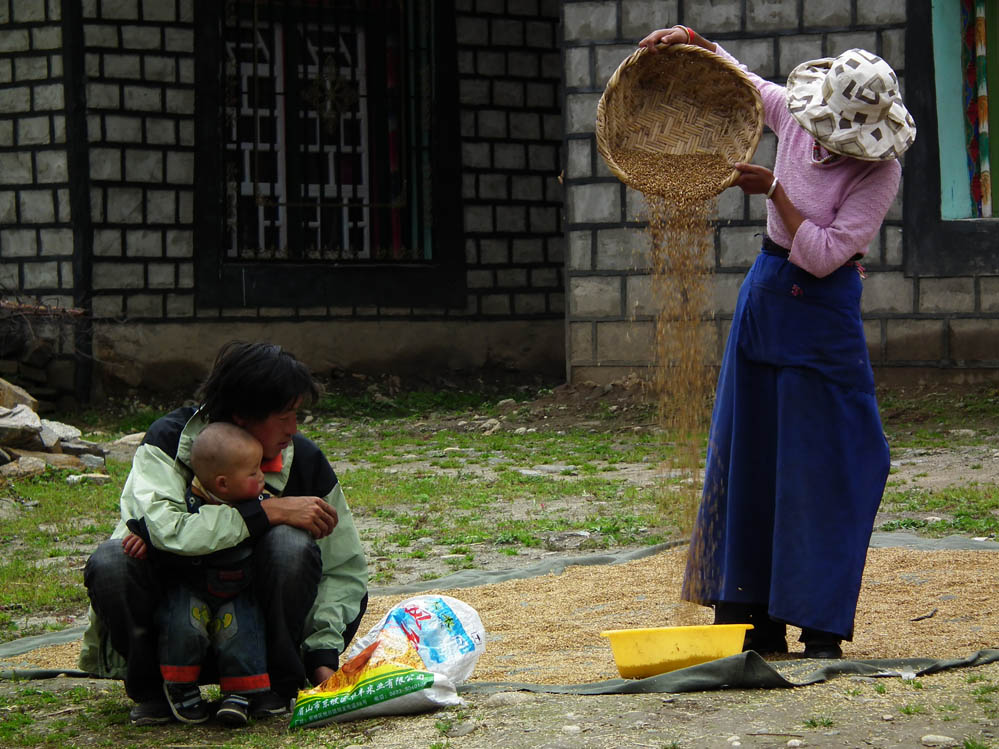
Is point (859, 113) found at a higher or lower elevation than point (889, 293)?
higher

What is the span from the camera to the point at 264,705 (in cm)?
312

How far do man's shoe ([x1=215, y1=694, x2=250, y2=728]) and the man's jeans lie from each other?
0.12 m

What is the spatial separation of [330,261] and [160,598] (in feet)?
29.1

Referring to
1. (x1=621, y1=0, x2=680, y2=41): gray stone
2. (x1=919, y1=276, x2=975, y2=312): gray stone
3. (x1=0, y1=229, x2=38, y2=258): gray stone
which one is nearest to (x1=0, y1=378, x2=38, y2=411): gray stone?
(x1=0, y1=229, x2=38, y2=258): gray stone

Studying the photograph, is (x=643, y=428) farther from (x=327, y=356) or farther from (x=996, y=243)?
(x=327, y=356)

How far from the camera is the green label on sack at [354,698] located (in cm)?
299

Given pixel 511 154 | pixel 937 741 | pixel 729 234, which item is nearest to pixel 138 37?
pixel 511 154

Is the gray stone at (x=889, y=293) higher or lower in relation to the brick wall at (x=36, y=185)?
lower

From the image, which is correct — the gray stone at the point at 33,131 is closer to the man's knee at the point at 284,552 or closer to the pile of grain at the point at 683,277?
the pile of grain at the point at 683,277

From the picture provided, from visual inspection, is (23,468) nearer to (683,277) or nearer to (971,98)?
(683,277)

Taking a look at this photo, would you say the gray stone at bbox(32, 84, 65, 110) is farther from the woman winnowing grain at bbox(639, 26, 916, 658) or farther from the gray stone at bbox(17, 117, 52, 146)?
the woman winnowing grain at bbox(639, 26, 916, 658)

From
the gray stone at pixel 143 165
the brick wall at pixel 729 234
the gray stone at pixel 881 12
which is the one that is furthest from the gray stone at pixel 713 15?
the gray stone at pixel 143 165

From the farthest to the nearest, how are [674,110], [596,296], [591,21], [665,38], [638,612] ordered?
[596,296]
[591,21]
[638,612]
[674,110]
[665,38]

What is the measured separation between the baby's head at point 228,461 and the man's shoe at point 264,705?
1.53 ft
